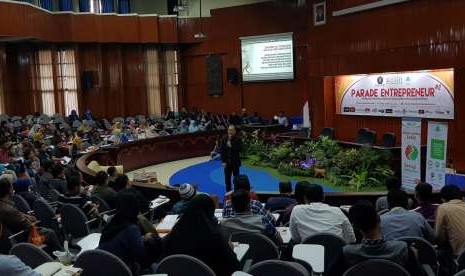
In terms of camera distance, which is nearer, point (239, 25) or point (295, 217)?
point (295, 217)

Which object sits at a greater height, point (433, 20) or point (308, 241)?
point (433, 20)

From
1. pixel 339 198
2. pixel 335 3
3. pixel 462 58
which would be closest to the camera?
pixel 339 198

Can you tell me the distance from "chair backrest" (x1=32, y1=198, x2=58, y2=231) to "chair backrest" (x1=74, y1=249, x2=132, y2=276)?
2647 millimetres

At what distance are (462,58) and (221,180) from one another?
626 centimetres

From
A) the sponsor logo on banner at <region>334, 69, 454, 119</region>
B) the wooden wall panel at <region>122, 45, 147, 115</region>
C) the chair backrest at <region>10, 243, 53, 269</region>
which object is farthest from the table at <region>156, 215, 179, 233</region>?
the wooden wall panel at <region>122, 45, 147, 115</region>

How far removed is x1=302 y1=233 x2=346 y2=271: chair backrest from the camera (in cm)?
412

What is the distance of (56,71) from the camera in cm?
2114

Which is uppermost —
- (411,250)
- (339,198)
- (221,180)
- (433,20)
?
(433,20)

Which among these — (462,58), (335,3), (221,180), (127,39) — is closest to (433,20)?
(462,58)

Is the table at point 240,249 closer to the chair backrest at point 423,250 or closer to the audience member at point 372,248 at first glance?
the audience member at point 372,248

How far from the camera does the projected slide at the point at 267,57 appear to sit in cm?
2030

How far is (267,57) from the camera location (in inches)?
823

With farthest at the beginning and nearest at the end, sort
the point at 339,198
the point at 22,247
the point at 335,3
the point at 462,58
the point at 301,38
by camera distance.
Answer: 1. the point at 301,38
2. the point at 335,3
3. the point at 462,58
4. the point at 339,198
5. the point at 22,247

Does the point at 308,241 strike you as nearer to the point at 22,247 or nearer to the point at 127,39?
the point at 22,247
